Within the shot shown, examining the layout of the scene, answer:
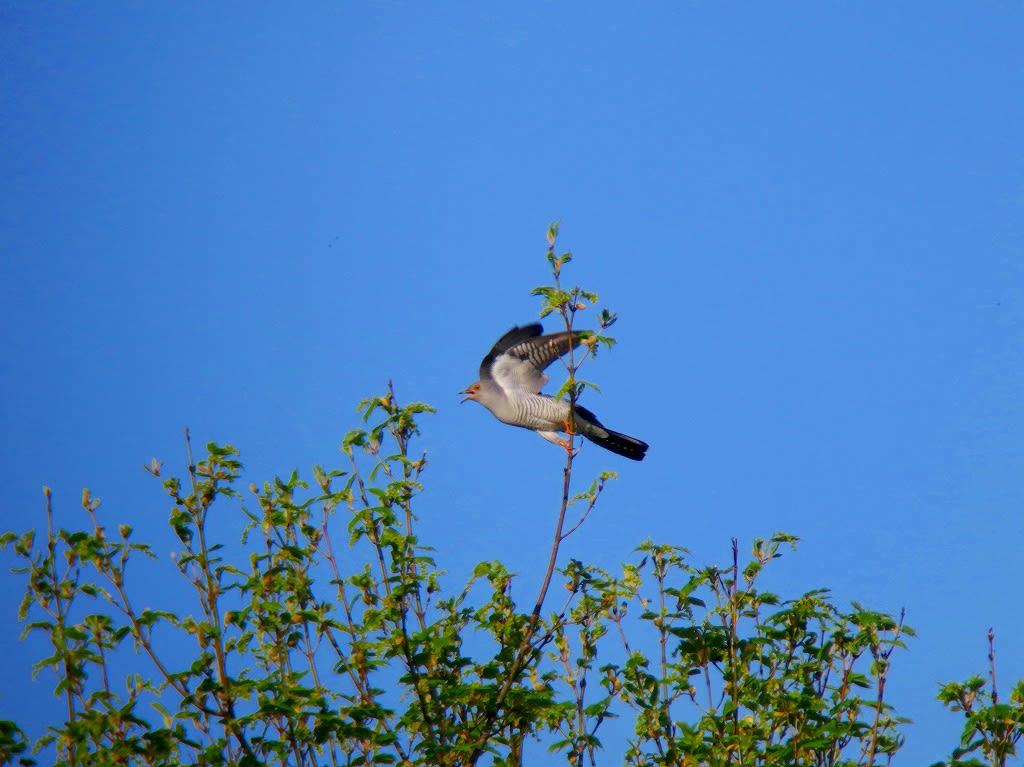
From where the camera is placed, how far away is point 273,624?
18.4 ft

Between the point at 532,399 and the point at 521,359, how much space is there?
37 centimetres

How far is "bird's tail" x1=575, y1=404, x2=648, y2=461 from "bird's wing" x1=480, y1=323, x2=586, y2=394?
1.78 feet

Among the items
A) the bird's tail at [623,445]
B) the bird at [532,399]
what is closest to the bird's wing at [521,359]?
the bird at [532,399]

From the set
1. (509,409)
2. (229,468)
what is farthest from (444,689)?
(509,409)

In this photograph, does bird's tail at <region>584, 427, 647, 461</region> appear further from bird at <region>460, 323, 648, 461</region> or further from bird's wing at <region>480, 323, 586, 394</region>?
bird's wing at <region>480, 323, 586, 394</region>

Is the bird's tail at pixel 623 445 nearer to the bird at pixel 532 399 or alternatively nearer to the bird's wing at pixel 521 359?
the bird at pixel 532 399

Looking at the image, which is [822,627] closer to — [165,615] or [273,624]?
[273,624]

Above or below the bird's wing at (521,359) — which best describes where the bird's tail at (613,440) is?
below

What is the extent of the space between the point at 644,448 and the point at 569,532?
501cm

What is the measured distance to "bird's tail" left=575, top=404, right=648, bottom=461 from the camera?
10.5m

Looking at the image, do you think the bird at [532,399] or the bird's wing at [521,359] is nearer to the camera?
the bird's wing at [521,359]

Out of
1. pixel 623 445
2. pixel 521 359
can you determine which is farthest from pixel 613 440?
pixel 521 359

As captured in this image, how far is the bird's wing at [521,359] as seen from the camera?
9844 mm

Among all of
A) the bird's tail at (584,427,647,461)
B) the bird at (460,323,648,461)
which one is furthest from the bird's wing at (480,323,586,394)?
the bird's tail at (584,427,647,461)
